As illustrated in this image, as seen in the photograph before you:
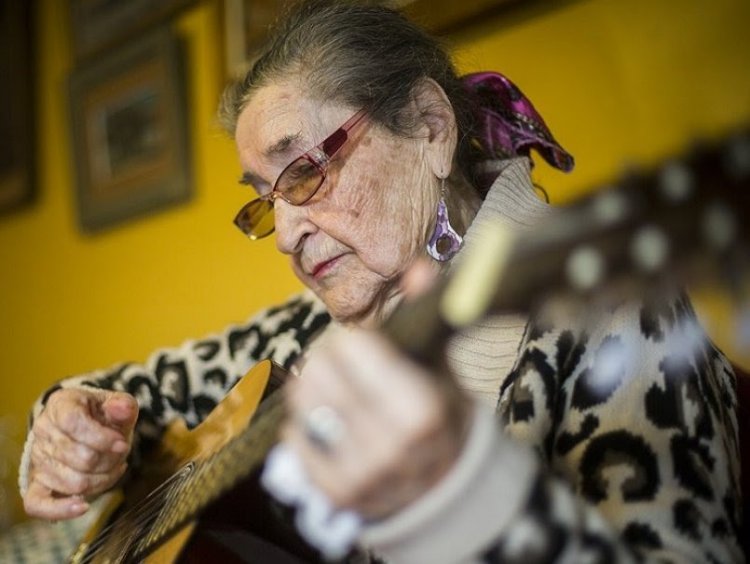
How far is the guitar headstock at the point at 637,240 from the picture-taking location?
32 centimetres

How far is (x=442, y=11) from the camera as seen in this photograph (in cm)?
80

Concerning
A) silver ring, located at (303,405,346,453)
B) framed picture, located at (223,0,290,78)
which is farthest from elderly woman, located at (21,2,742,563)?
framed picture, located at (223,0,290,78)

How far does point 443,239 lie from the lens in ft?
2.22

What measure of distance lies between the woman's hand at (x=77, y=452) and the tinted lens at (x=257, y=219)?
0.82ft

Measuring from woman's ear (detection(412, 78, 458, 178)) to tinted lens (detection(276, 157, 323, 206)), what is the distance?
11cm

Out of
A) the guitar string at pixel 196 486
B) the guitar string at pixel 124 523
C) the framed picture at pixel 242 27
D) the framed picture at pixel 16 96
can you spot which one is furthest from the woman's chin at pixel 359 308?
the framed picture at pixel 16 96

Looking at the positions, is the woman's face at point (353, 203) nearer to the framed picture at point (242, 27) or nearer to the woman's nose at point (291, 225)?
the woman's nose at point (291, 225)

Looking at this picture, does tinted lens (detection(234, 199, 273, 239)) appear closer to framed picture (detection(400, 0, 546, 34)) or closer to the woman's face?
the woman's face

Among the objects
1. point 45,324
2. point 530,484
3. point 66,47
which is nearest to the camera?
point 530,484

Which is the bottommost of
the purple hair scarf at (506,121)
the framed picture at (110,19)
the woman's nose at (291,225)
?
the woman's nose at (291,225)

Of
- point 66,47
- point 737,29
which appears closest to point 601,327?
point 737,29

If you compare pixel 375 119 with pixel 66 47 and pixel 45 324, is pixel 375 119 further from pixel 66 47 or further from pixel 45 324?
pixel 66 47

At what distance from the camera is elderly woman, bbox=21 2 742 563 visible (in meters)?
0.38

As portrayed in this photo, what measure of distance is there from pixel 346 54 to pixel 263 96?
9 cm
